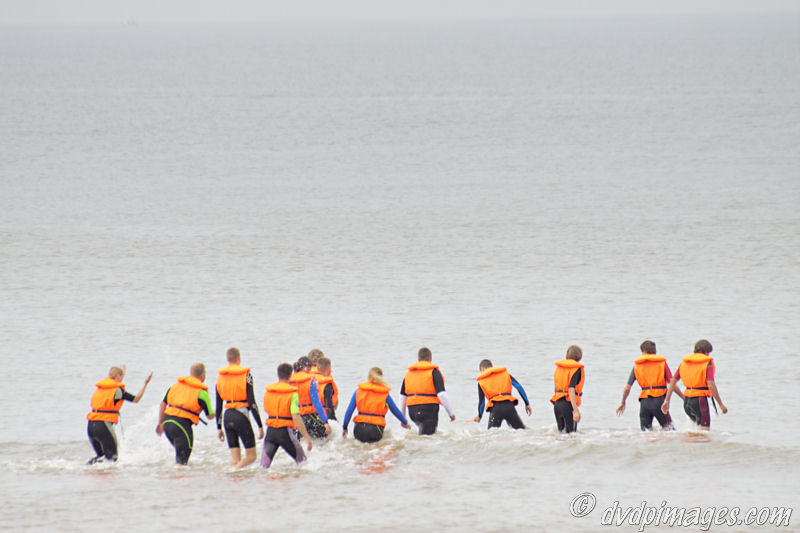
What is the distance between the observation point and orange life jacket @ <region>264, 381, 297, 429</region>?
15055 mm

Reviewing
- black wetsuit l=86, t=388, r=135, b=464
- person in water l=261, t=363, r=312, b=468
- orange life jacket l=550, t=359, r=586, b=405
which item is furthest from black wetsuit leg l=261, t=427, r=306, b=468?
orange life jacket l=550, t=359, r=586, b=405

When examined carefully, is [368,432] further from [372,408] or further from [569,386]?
[569,386]

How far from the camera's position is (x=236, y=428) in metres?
15.4

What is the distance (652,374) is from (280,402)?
18.5ft

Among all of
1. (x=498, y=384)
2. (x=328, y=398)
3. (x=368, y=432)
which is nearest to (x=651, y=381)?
(x=498, y=384)

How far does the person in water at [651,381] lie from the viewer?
1638 cm

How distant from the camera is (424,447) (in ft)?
54.5

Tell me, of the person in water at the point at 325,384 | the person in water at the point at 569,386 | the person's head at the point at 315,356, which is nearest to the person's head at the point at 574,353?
the person in water at the point at 569,386

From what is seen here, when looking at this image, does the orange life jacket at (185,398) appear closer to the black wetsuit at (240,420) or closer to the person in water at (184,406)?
the person in water at (184,406)

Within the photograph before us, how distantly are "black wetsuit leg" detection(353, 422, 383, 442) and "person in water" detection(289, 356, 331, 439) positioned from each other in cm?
51

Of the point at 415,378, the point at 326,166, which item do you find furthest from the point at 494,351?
the point at 326,166

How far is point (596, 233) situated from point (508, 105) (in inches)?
2648

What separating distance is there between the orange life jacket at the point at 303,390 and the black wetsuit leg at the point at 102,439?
2.67 m

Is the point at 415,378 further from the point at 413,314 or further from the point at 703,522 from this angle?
the point at 413,314
